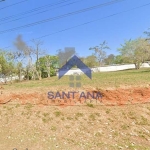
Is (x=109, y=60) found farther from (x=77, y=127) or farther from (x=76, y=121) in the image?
(x=77, y=127)

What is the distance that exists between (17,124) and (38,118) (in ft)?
2.61

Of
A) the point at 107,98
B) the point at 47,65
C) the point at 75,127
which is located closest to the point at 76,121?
the point at 75,127

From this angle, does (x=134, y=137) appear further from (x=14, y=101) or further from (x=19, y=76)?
(x=19, y=76)

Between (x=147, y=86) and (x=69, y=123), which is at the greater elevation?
(x=147, y=86)

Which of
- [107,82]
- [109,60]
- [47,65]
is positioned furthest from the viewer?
[109,60]

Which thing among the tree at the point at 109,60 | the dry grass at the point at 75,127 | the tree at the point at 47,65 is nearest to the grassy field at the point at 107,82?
the dry grass at the point at 75,127

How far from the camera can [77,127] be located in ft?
17.3

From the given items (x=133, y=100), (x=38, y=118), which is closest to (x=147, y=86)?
(x=133, y=100)

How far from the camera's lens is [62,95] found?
6672mm

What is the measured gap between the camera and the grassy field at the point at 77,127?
446cm

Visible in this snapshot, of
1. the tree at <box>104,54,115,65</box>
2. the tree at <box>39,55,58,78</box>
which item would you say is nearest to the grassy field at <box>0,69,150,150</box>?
the tree at <box>39,55,58,78</box>

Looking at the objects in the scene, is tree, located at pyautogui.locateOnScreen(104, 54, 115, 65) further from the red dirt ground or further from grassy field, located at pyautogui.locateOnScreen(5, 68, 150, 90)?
the red dirt ground

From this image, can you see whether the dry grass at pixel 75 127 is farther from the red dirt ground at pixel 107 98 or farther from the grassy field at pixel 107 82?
the grassy field at pixel 107 82

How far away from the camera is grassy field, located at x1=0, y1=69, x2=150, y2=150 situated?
4.46 meters
